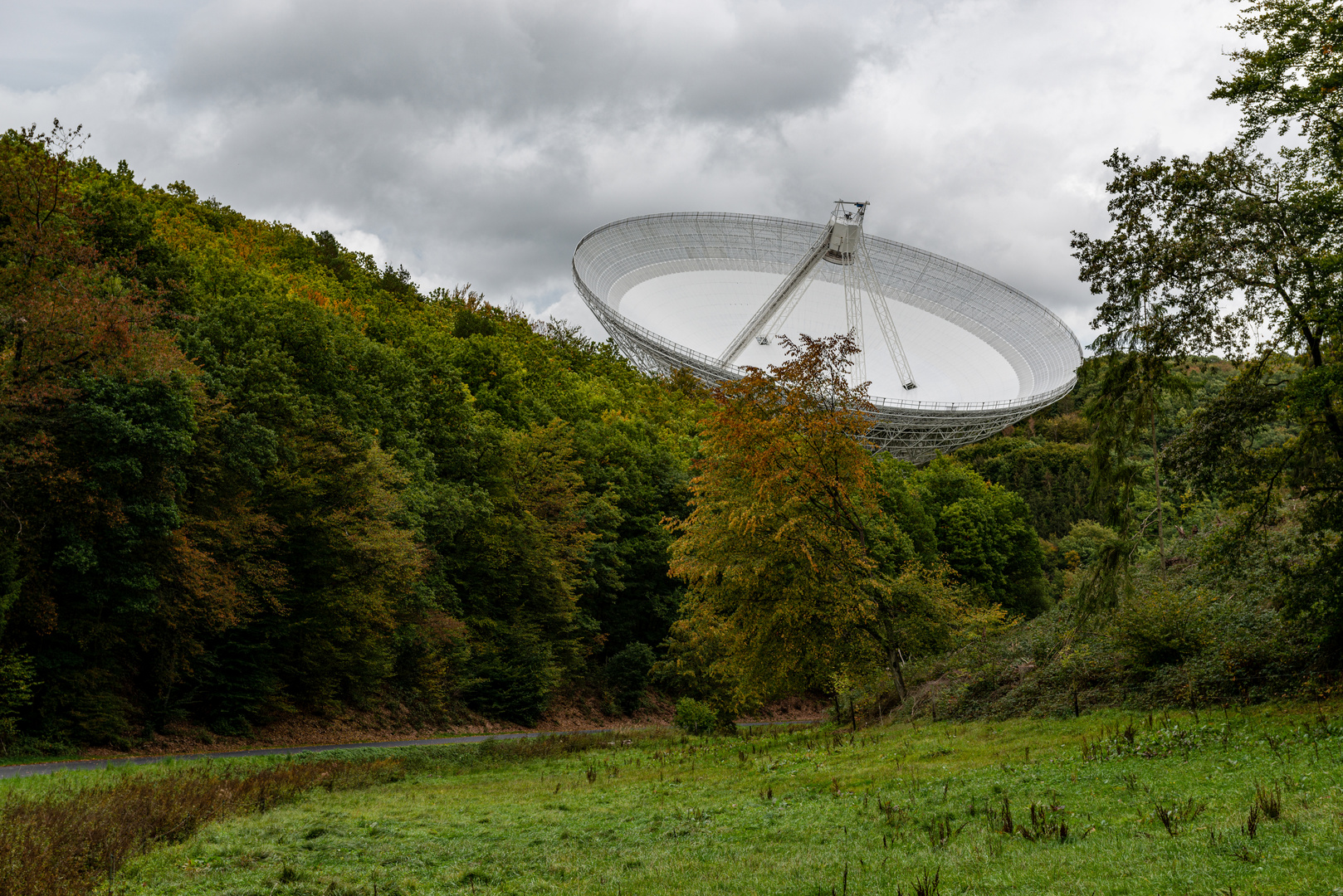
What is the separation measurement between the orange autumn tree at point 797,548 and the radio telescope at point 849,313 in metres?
19.6

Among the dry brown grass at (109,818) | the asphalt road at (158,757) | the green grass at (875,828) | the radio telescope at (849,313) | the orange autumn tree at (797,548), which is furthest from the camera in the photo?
the radio telescope at (849,313)

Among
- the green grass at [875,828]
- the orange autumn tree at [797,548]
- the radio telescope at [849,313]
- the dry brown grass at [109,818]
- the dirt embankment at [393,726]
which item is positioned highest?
the radio telescope at [849,313]

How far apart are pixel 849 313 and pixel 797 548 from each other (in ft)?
103

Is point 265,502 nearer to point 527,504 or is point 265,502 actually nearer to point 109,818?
point 527,504

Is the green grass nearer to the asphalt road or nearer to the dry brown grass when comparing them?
the dry brown grass

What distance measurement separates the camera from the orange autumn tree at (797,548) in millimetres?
22484

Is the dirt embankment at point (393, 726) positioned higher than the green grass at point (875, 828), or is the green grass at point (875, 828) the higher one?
the green grass at point (875, 828)

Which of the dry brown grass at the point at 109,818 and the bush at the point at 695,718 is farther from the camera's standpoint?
the bush at the point at 695,718

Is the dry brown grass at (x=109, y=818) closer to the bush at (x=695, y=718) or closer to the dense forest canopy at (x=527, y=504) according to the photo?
the dense forest canopy at (x=527, y=504)

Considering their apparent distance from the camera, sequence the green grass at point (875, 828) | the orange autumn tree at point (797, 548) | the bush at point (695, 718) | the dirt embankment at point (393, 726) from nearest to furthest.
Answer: the green grass at point (875, 828), the orange autumn tree at point (797, 548), the dirt embankment at point (393, 726), the bush at point (695, 718)

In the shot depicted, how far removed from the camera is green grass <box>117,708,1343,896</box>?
7297mm

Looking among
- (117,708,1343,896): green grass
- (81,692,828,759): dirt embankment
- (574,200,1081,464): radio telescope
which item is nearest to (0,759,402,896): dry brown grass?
(117,708,1343,896): green grass

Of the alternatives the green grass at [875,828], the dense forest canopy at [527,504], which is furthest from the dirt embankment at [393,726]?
the green grass at [875,828]

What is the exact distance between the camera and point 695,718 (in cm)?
2998
